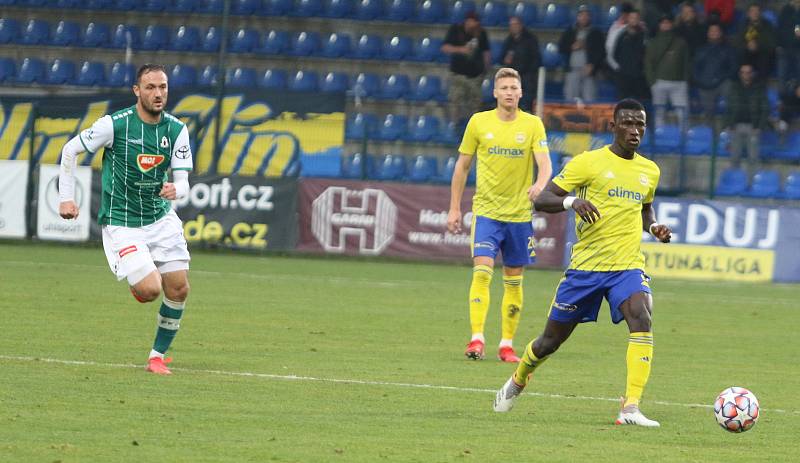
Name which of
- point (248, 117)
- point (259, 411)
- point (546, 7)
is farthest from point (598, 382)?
point (546, 7)

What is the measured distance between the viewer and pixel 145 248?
433 inches

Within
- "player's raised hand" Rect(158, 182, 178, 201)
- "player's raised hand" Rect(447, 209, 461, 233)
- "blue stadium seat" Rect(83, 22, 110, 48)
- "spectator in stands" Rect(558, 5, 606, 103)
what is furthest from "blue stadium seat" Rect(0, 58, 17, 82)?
"player's raised hand" Rect(158, 182, 178, 201)

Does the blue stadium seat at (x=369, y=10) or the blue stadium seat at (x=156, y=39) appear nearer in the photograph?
the blue stadium seat at (x=369, y=10)

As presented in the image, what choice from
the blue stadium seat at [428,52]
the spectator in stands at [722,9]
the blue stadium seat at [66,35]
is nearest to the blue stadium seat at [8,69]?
the blue stadium seat at [66,35]

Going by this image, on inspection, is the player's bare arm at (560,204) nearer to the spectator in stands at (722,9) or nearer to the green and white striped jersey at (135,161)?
the green and white striped jersey at (135,161)

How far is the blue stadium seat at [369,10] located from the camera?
30.7 meters

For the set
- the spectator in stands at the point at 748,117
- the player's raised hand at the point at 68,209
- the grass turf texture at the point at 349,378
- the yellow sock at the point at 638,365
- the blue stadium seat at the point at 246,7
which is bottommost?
the grass turf texture at the point at 349,378

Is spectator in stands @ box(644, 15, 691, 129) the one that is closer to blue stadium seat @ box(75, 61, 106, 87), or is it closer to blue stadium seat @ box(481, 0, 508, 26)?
blue stadium seat @ box(481, 0, 508, 26)

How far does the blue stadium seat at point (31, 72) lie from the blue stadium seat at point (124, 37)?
1.63 metres

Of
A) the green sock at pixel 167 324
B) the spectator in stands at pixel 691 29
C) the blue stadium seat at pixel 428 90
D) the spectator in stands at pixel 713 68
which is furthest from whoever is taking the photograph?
the blue stadium seat at pixel 428 90

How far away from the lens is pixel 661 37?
2544cm

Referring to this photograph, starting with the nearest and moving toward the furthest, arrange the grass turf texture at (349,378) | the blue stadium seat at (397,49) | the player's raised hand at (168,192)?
1. the grass turf texture at (349,378)
2. the player's raised hand at (168,192)
3. the blue stadium seat at (397,49)

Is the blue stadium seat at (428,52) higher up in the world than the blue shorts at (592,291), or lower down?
higher up

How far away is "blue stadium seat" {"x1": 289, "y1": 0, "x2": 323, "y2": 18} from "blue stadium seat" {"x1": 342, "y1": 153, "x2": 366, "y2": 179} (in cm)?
649
